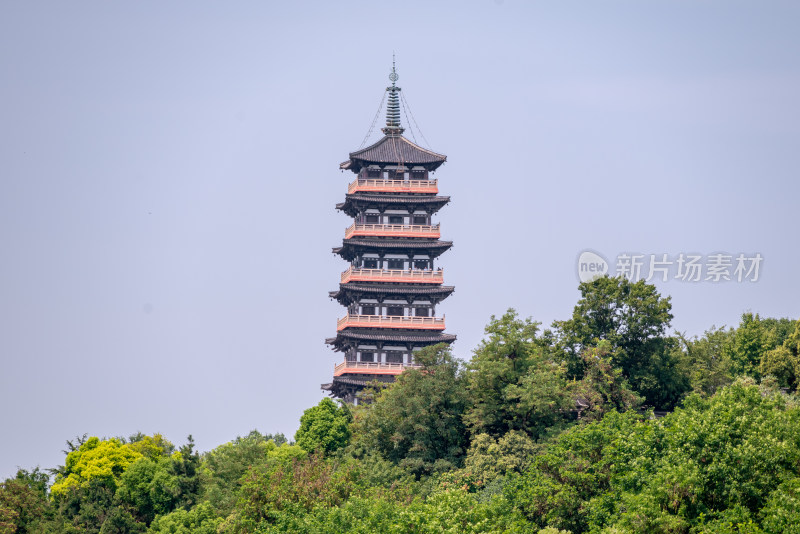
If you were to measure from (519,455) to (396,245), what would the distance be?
31.6 meters

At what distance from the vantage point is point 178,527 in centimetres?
6097

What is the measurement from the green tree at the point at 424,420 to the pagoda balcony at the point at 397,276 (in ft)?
75.3

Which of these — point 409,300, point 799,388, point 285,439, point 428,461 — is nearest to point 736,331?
point 799,388

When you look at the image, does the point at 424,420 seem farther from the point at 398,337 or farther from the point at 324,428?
the point at 398,337

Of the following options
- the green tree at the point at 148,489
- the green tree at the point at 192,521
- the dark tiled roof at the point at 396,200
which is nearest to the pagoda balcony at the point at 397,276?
the dark tiled roof at the point at 396,200

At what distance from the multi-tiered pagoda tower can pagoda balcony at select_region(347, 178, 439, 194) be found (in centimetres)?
6

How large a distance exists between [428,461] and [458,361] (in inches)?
208

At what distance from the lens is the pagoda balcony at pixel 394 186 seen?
88688 mm

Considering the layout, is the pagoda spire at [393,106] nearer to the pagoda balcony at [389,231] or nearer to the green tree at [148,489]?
the pagoda balcony at [389,231]

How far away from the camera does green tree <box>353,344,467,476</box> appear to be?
60688mm

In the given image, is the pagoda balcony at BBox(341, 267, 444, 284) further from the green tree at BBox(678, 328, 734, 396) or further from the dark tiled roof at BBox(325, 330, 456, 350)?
the green tree at BBox(678, 328, 734, 396)

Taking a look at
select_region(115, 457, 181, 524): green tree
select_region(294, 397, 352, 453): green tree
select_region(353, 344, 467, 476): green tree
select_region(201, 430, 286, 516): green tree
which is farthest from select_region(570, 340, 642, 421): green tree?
select_region(115, 457, 181, 524): green tree

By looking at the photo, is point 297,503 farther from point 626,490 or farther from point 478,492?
point 626,490

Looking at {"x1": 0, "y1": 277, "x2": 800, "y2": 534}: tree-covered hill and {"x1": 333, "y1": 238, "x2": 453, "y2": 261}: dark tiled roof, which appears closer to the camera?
{"x1": 0, "y1": 277, "x2": 800, "y2": 534}: tree-covered hill
